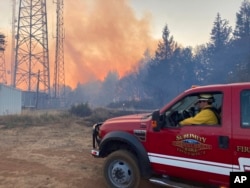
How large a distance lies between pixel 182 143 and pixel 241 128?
93 centimetres

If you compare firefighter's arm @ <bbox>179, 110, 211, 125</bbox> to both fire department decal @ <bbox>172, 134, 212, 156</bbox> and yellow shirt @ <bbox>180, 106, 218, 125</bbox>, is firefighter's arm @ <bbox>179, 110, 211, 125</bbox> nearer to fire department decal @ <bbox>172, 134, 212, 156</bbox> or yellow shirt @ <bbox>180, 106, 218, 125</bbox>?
yellow shirt @ <bbox>180, 106, 218, 125</bbox>

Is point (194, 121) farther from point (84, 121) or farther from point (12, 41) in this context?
point (12, 41)

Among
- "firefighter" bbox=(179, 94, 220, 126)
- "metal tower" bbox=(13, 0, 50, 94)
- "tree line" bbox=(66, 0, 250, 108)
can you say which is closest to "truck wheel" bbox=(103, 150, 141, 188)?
"firefighter" bbox=(179, 94, 220, 126)

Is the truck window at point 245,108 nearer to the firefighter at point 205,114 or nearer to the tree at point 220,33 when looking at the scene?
the firefighter at point 205,114

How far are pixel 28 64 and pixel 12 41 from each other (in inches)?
364

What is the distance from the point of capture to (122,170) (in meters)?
5.29

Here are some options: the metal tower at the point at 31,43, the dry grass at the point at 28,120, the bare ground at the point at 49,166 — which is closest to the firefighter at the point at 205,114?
the bare ground at the point at 49,166

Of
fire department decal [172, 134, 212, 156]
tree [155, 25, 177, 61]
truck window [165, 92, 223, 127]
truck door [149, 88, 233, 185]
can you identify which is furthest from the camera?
tree [155, 25, 177, 61]

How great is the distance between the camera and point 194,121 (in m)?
4.56

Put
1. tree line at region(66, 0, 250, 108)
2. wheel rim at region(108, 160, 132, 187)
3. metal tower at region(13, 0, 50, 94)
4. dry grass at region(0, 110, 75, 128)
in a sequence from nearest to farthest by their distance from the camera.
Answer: wheel rim at region(108, 160, 132, 187) → dry grass at region(0, 110, 75, 128) → metal tower at region(13, 0, 50, 94) → tree line at region(66, 0, 250, 108)

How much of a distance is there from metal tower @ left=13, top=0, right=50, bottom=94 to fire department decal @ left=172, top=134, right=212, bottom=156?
41609 millimetres

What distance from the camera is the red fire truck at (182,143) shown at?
4145 mm

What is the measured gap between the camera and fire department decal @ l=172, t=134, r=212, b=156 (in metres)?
4.36

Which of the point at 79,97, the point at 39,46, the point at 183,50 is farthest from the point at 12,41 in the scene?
the point at 79,97
